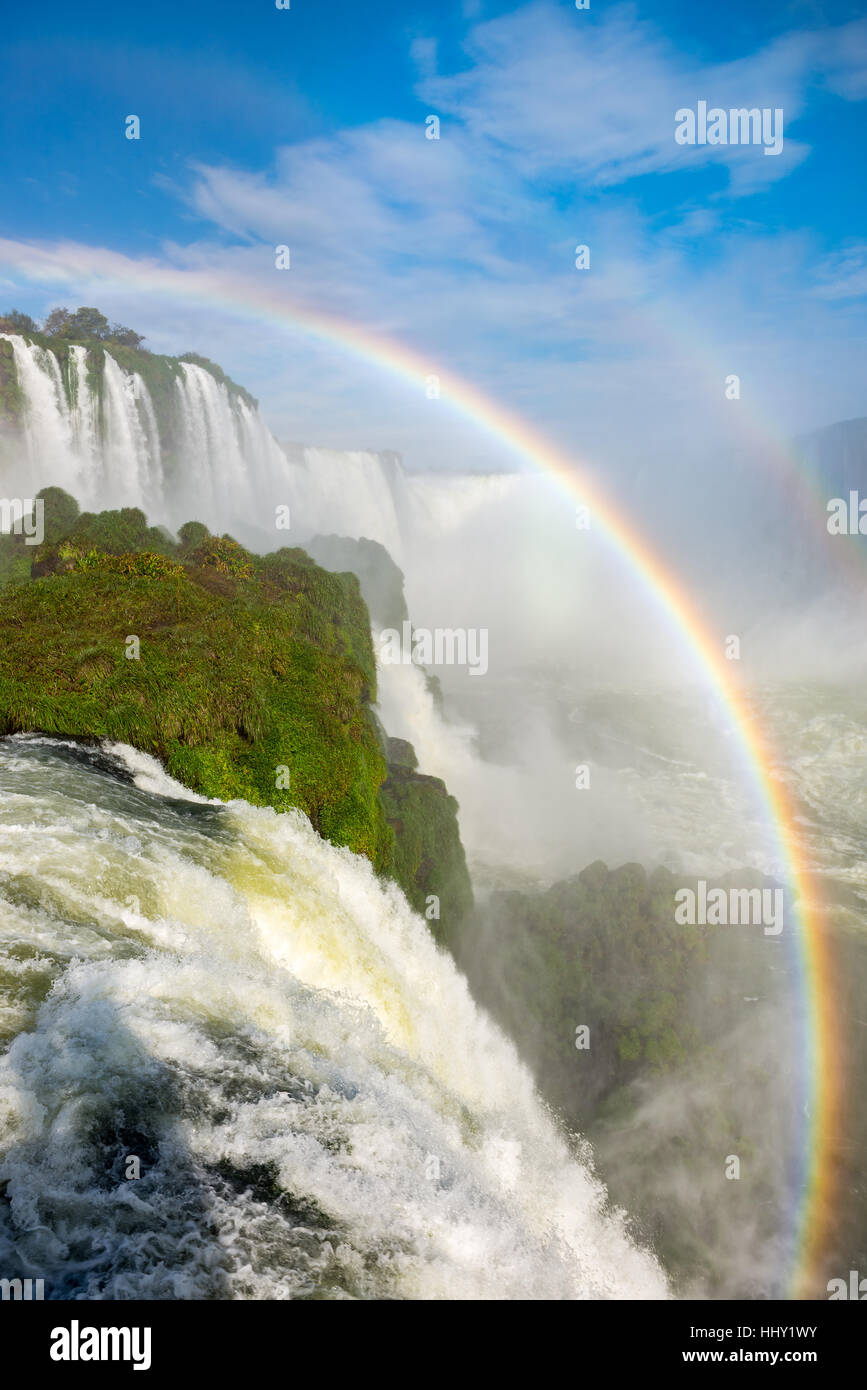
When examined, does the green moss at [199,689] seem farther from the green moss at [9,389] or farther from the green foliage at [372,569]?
the green moss at [9,389]

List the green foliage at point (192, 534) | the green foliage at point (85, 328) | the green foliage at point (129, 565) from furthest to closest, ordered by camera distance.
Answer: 1. the green foliage at point (85, 328)
2. the green foliage at point (192, 534)
3. the green foliage at point (129, 565)

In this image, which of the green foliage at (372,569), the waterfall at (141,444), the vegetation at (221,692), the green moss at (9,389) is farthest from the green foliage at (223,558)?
the green moss at (9,389)

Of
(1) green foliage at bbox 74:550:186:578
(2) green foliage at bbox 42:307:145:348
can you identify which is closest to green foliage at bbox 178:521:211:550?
(1) green foliage at bbox 74:550:186:578

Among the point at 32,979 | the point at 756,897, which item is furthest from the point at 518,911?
the point at 32,979

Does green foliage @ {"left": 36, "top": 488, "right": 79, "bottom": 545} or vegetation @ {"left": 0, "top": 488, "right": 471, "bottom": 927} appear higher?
green foliage @ {"left": 36, "top": 488, "right": 79, "bottom": 545}

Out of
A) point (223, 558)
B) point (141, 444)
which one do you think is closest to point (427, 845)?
point (223, 558)

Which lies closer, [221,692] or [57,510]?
[221,692]

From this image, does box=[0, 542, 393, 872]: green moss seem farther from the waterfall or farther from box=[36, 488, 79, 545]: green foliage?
the waterfall

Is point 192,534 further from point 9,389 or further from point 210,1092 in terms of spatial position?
point 210,1092
